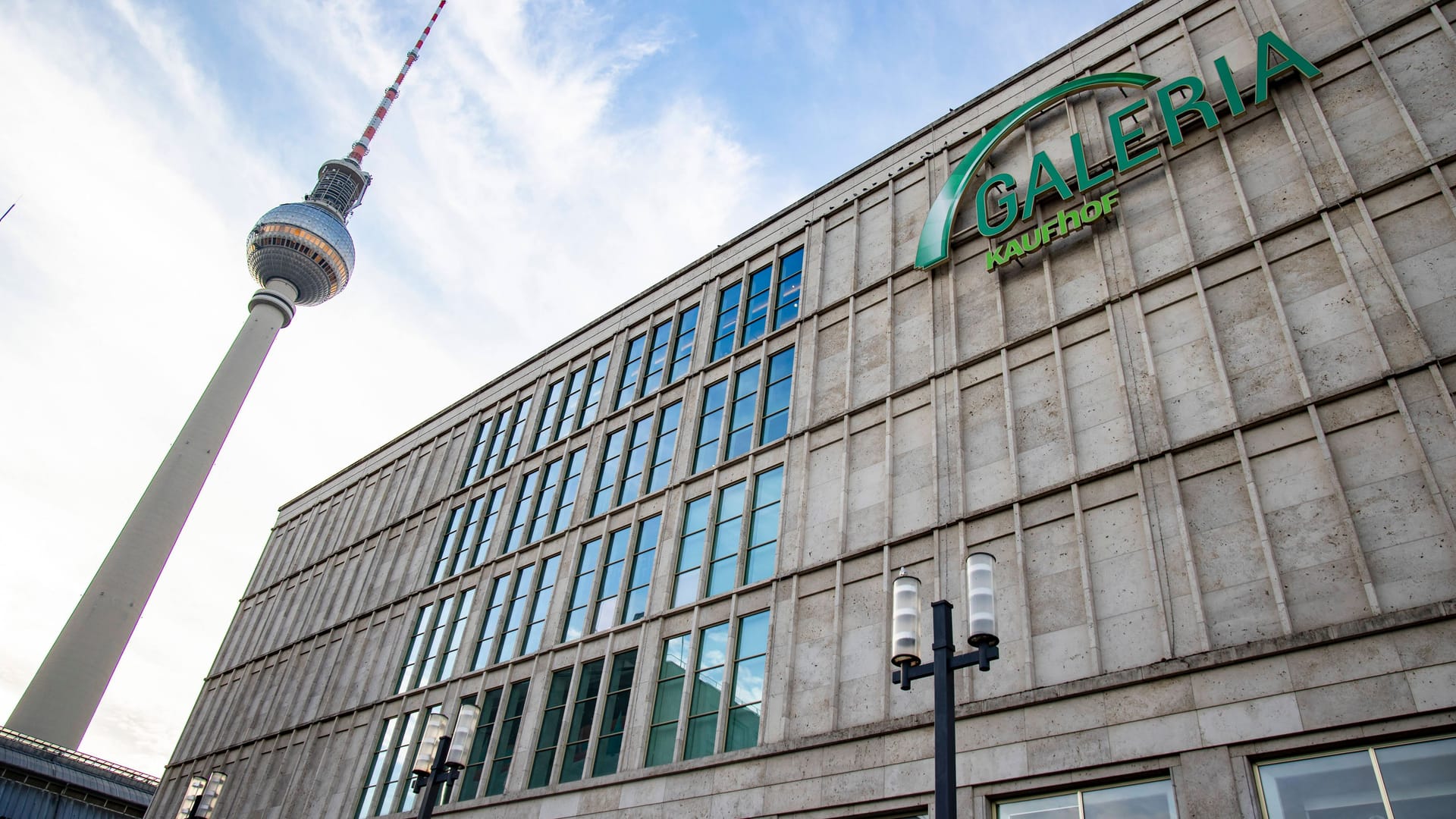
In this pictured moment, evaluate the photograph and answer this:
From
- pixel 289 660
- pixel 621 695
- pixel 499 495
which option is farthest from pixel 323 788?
pixel 621 695

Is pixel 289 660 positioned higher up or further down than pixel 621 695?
higher up

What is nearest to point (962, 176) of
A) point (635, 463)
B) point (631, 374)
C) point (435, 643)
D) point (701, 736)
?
point (635, 463)

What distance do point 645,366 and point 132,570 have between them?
73.8 m

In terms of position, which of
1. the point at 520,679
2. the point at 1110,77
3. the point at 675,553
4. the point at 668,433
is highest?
the point at 1110,77

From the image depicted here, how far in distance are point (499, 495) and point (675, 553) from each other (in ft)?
41.5

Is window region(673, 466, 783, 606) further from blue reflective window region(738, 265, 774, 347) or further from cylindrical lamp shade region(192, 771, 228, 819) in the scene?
cylindrical lamp shade region(192, 771, 228, 819)

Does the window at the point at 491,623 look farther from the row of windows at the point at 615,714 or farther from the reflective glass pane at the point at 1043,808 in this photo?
the reflective glass pane at the point at 1043,808

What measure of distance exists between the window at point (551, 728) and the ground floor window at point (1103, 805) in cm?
1417

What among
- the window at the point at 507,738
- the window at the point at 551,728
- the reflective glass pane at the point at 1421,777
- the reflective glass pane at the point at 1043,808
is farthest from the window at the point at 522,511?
the reflective glass pane at the point at 1421,777

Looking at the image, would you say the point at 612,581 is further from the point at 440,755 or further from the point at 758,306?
the point at 440,755

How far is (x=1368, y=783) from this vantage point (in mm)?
14070

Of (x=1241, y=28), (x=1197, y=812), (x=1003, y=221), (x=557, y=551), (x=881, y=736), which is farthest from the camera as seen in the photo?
(x=557, y=551)

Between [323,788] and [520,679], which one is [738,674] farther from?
[323,788]

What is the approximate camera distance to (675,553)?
94.0 ft
